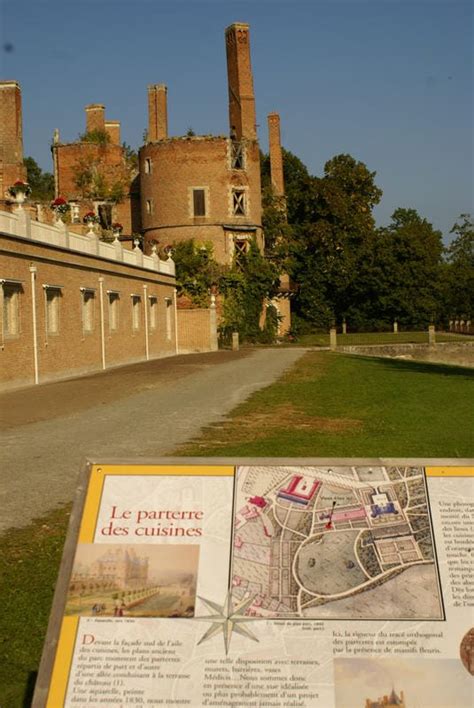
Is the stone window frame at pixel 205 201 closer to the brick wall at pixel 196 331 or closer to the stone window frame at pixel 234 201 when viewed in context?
the stone window frame at pixel 234 201

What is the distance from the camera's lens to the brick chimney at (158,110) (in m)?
62.4

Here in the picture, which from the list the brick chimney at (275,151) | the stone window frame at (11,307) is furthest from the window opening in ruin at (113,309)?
the brick chimney at (275,151)

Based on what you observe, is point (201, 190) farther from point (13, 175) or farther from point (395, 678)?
point (395, 678)

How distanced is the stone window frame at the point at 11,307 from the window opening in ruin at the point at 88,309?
21.3ft

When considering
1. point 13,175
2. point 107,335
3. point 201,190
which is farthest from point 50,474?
point 201,190

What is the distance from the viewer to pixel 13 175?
1964 inches

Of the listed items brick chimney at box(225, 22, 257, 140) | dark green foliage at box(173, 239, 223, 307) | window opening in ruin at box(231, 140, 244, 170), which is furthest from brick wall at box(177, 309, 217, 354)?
brick chimney at box(225, 22, 257, 140)

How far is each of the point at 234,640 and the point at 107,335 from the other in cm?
3343

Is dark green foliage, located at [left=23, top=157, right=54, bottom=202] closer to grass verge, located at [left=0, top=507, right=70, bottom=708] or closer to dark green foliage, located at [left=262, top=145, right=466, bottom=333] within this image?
dark green foliage, located at [left=262, top=145, right=466, bottom=333]

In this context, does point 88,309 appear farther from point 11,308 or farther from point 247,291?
point 247,291

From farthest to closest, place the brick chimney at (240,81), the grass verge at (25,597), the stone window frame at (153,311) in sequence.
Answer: the brick chimney at (240,81) → the stone window frame at (153,311) → the grass verge at (25,597)

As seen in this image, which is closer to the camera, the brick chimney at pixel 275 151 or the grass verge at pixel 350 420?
the grass verge at pixel 350 420

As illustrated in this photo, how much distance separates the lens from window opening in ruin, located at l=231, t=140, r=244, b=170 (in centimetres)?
5707

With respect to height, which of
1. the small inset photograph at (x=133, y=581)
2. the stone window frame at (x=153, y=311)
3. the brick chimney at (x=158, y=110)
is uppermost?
the brick chimney at (x=158, y=110)
